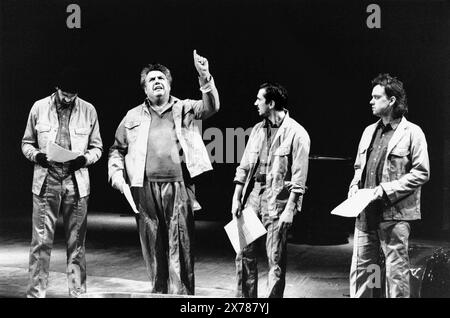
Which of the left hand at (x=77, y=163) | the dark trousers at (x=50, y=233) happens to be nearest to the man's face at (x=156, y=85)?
the left hand at (x=77, y=163)

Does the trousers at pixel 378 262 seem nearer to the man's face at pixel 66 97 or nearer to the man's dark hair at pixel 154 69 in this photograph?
the man's dark hair at pixel 154 69

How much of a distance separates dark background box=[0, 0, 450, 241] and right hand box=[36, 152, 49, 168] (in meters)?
0.56

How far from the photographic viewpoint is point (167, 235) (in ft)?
14.5

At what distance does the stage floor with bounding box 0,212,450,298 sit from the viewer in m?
4.65

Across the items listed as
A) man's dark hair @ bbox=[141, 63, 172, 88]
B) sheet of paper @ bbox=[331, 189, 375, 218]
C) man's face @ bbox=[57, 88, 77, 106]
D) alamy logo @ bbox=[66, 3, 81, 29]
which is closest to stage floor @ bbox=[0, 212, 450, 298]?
sheet of paper @ bbox=[331, 189, 375, 218]

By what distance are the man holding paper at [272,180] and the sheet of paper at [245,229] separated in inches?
1.5

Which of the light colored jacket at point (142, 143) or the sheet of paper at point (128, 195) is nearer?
the sheet of paper at point (128, 195)

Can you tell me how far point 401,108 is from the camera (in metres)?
4.20

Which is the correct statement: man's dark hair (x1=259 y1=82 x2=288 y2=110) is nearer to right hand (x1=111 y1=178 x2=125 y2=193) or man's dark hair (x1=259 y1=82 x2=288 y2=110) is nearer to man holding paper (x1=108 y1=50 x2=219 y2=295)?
man holding paper (x1=108 y1=50 x2=219 y2=295)

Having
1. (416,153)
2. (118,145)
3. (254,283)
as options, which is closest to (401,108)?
(416,153)

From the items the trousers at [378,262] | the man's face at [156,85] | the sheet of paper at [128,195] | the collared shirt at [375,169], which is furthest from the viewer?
the man's face at [156,85]

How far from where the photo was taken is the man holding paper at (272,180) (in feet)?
13.6

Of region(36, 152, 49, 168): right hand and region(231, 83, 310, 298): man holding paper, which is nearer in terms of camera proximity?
region(231, 83, 310, 298): man holding paper

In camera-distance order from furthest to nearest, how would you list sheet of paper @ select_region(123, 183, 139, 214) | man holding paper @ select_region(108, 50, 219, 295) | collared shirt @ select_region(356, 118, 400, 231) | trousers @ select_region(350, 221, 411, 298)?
1. man holding paper @ select_region(108, 50, 219, 295)
2. sheet of paper @ select_region(123, 183, 139, 214)
3. collared shirt @ select_region(356, 118, 400, 231)
4. trousers @ select_region(350, 221, 411, 298)
